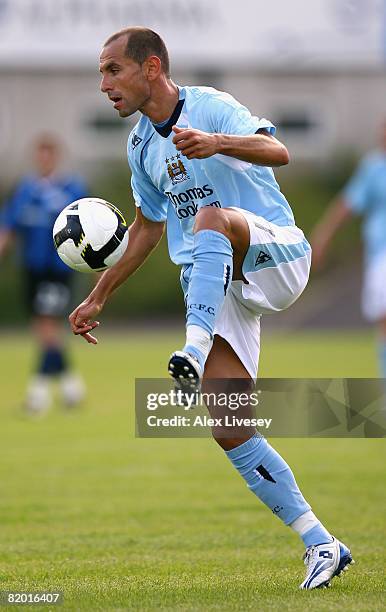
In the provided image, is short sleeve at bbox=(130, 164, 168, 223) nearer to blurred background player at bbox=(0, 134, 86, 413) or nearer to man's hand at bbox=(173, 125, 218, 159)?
man's hand at bbox=(173, 125, 218, 159)

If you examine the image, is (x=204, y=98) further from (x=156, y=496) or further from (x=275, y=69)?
(x=275, y=69)

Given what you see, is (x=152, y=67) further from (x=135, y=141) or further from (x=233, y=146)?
(x=233, y=146)

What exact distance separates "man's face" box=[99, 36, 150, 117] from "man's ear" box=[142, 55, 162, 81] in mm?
24

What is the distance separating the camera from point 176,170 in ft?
17.0

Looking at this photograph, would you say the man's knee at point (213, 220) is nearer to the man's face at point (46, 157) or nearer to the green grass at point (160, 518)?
the green grass at point (160, 518)

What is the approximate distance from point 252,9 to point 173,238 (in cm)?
2481

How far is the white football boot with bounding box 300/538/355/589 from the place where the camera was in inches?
196

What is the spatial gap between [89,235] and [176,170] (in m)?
0.48

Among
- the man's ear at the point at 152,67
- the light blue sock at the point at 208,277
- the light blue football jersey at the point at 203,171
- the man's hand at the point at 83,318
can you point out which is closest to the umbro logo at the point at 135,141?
the light blue football jersey at the point at 203,171

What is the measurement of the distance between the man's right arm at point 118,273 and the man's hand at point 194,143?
3.53ft

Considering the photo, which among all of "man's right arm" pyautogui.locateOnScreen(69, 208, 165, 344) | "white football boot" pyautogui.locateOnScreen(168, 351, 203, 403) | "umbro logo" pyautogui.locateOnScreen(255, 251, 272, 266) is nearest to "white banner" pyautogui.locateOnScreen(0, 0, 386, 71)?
"man's right arm" pyautogui.locateOnScreen(69, 208, 165, 344)

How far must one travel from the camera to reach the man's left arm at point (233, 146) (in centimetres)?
459

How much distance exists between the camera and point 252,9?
2919 cm

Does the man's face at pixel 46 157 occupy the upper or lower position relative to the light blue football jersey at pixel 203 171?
upper
